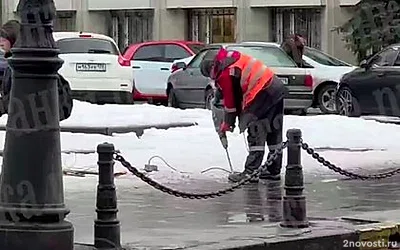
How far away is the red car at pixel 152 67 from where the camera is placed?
98.6ft

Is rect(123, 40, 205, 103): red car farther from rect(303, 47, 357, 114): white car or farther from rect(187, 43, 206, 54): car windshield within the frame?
rect(303, 47, 357, 114): white car

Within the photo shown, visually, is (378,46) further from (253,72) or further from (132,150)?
(253,72)

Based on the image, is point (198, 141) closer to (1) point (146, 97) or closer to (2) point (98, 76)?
(2) point (98, 76)

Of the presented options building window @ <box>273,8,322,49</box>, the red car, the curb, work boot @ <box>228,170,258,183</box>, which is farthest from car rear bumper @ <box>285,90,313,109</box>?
work boot @ <box>228,170,258,183</box>

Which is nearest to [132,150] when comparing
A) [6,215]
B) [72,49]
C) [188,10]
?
[6,215]

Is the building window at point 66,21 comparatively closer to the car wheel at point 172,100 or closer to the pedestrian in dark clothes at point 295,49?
the car wheel at point 172,100

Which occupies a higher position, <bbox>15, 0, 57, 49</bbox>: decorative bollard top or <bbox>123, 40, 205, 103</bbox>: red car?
<bbox>15, 0, 57, 49</bbox>: decorative bollard top

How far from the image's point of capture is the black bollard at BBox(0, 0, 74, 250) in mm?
8539

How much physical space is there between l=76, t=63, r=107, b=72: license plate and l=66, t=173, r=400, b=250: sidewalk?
11.2m

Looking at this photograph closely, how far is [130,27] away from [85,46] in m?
17.5

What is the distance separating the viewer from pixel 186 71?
87.4 feet

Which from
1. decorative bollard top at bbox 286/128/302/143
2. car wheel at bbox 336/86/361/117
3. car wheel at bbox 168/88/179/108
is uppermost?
decorative bollard top at bbox 286/128/302/143

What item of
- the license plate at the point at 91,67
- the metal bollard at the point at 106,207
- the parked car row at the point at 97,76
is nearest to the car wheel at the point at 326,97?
the parked car row at the point at 97,76

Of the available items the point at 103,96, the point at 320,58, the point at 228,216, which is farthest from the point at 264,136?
the point at 320,58
